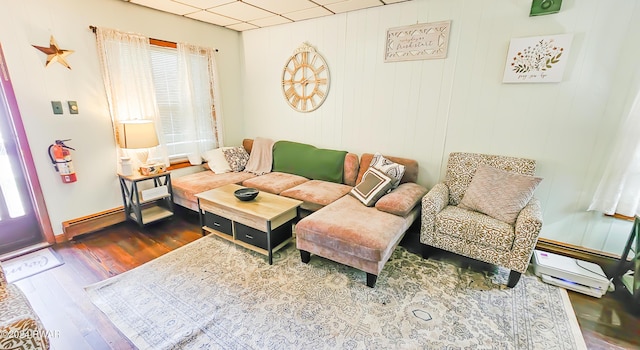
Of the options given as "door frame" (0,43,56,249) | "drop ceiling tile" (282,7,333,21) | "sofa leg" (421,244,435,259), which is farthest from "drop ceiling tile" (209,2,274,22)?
"sofa leg" (421,244,435,259)

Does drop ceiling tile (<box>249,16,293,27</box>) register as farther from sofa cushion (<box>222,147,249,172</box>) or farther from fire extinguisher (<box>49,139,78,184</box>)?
fire extinguisher (<box>49,139,78,184</box>)

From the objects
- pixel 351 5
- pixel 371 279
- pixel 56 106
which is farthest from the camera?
pixel 351 5

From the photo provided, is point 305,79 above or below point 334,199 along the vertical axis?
above

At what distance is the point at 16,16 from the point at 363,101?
10.8ft

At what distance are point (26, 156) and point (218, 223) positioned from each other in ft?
5.95

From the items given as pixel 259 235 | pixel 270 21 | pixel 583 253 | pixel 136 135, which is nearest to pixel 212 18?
pixel 270 21

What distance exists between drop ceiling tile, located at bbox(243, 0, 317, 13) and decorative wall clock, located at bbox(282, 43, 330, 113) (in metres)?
0.55

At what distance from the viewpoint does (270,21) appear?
3502 millimetres

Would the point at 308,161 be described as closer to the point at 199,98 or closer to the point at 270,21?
the point at 199,98

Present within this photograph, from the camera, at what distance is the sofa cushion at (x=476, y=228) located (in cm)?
210

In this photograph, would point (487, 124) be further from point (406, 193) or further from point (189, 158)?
point (189, 158)

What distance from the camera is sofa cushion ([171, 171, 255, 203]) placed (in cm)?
314

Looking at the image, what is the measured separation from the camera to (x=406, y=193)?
104 inches

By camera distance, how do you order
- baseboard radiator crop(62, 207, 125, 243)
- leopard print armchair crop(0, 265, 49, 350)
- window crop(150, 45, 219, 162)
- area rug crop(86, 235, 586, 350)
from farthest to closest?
window crop(150, 45, 219, 162), baseboard radiator crop(62, 207, 125, 243), area rug crop(86, 235, 586, 350), leopard print armchair crop(0, 265, 49, 350)
